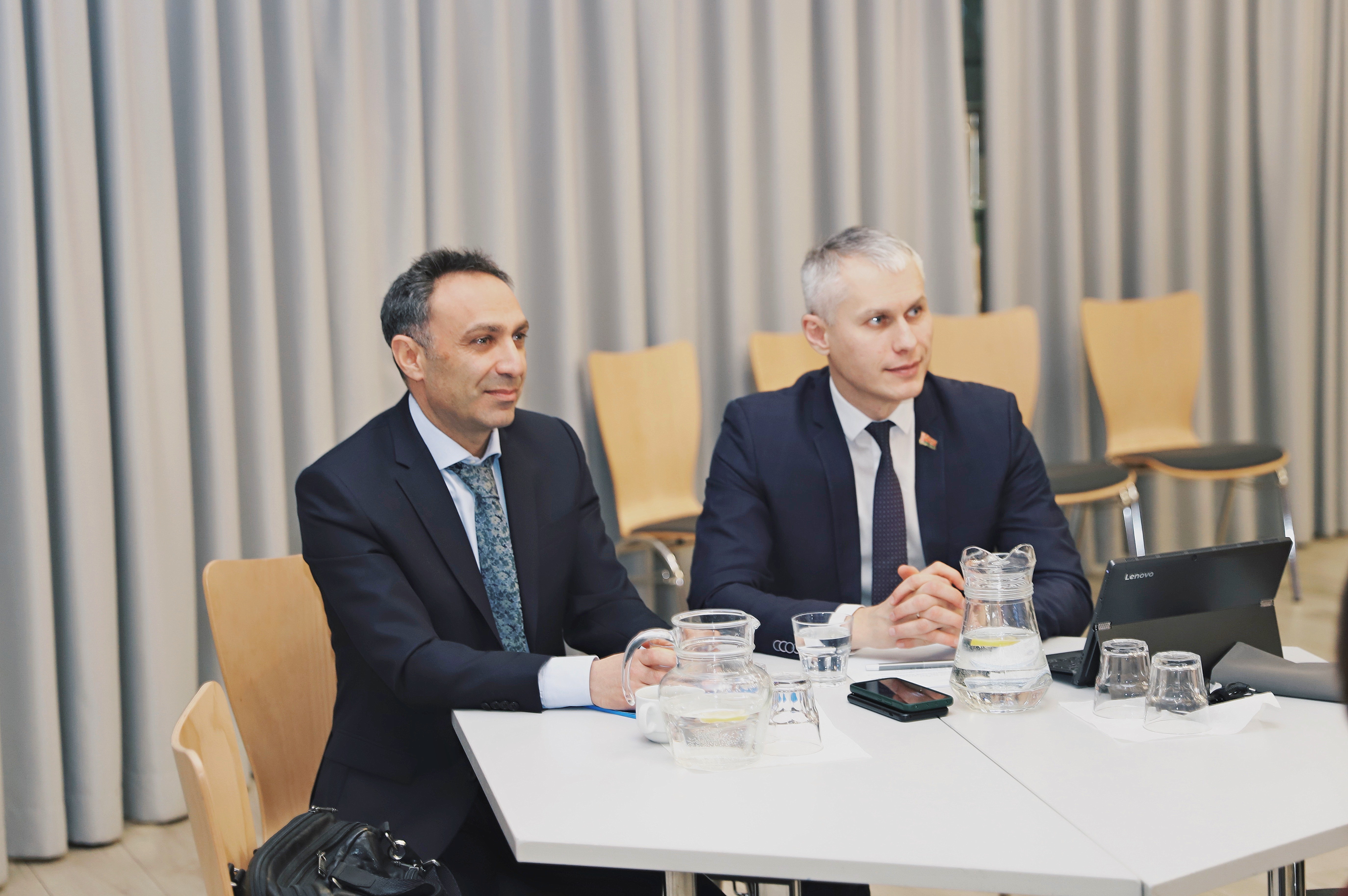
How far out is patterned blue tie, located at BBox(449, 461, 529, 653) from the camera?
84.5 inches

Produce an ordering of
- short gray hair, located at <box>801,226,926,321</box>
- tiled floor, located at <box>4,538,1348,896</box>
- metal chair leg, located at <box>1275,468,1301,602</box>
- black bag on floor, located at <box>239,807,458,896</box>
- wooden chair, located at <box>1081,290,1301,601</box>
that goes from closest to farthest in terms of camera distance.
→ black bag on floor, located at <box>239,807,458,896</box> → short gray hair, located at <box>801,226,926,321</box> → tiled floor, located at <box>4,538,1348,896</box> → metal chair leg, located at <box>1275,468,1301,602</box> → wooden chair, located at <box>1081,290,1301,601</box>

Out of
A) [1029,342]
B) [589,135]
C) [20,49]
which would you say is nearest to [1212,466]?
[1029,342]

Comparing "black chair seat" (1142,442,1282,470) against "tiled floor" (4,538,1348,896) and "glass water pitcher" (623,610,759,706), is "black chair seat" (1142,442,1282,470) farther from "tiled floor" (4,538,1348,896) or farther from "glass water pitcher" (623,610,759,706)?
"glass water pitcher" (623,610,759,706)

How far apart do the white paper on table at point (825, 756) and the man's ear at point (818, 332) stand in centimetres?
116

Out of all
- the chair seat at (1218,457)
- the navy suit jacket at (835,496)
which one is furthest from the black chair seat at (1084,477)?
the navy suit jacket at (835,496)

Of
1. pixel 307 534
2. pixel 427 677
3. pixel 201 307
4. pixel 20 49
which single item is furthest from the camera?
pixel 201 307

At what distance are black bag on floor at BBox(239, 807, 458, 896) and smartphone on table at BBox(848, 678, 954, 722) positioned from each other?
625mm

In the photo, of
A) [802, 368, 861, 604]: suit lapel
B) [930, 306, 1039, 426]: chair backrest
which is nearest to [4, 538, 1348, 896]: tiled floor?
[802, 368, 861, 604]: suit lapel

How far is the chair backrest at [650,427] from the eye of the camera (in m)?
4.27

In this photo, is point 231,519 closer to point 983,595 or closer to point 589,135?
point 589,135

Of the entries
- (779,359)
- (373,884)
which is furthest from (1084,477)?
(373,884)

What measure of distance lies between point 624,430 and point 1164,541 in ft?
9.13

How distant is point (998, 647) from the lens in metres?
1.67

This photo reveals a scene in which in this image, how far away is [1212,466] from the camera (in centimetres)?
475
